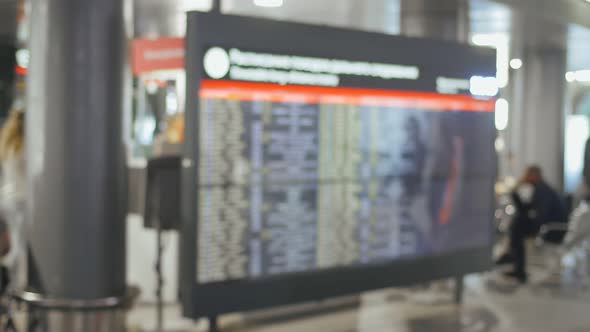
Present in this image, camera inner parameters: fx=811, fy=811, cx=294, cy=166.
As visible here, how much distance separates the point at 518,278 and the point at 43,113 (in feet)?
18.8

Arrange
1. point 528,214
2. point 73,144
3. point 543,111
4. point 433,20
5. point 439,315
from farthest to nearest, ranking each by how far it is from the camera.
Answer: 1. point 543,111
2. point 433,20
3. point 528,214
4. point 439,315
5. point 73,144

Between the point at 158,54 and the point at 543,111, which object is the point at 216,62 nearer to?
the point at 158,54

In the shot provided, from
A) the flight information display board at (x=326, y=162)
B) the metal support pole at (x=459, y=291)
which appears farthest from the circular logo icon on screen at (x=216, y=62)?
the metal support pole at (x=459, y=291)

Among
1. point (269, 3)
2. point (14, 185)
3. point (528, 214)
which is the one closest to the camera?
point (14, 185)

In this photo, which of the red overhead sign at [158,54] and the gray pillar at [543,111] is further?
the gray pillar at [543,111]

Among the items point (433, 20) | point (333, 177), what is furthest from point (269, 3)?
point (333, 177)

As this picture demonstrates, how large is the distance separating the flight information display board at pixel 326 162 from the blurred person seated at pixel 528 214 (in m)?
2.01

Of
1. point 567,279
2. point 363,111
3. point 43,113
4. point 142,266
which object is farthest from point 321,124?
point 567,279

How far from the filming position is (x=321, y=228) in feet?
18.6

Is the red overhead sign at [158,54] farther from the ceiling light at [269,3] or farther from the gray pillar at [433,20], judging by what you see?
the gray pillar at [433,20]

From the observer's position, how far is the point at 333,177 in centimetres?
570

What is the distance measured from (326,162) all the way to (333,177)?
5.2 inches

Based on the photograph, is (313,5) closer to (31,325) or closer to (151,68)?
(151,68)

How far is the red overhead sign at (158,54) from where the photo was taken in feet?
34.7
